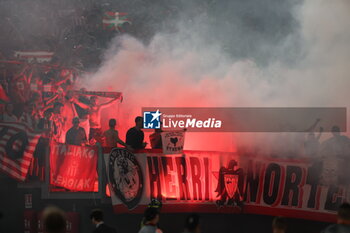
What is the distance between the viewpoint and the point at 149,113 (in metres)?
10.6

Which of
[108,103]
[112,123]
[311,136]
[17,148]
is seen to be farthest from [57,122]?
[311,136]

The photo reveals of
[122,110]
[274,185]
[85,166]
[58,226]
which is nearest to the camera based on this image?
[58,226]

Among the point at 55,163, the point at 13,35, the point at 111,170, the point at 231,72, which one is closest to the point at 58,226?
the point at 111,170

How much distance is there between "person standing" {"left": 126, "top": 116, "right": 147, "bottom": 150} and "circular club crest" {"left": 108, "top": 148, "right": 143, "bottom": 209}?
257 millimetres

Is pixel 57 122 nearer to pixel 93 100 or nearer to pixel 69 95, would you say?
pixel 69 95

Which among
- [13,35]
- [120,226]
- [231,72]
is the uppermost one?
[13,35]

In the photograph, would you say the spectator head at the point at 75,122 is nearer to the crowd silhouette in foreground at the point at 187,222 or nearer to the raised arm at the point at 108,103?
the raised arm at the point at 108,103

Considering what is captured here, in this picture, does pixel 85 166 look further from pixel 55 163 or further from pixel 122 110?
pixel 122 110

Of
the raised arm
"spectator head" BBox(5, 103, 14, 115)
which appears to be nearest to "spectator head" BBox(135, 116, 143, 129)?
the raised arm

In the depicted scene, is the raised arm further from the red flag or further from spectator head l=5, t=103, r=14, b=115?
spectator head l=5, t=103, r=14, b=115

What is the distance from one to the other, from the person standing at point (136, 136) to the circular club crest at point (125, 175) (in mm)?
257

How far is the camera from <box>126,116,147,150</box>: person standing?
392 inches

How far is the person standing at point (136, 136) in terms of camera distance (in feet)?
32.7

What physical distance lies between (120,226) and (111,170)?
122 centimetres
